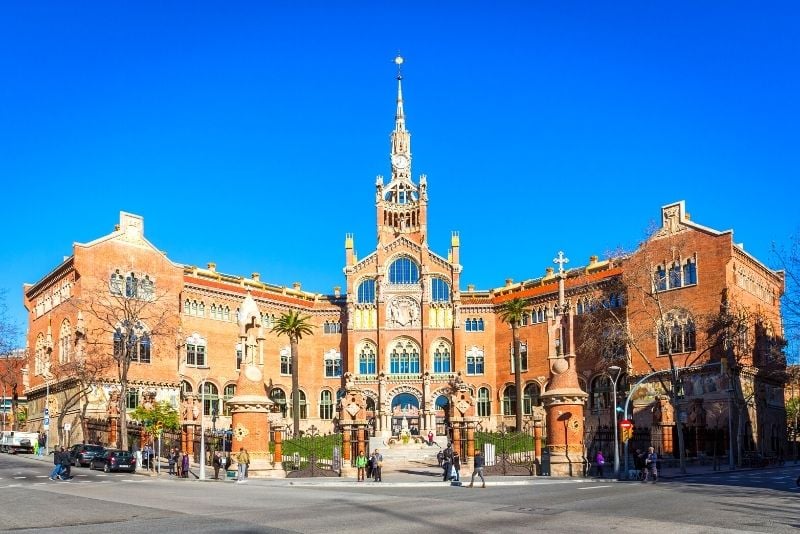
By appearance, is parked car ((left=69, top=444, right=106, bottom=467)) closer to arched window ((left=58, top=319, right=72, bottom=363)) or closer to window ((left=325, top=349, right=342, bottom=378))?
arched window ((left=58, top=319, right=72, bottom=363))

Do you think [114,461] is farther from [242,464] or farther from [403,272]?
[403,272]

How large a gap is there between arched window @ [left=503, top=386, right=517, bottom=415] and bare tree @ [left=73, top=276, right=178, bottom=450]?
32.0 meters

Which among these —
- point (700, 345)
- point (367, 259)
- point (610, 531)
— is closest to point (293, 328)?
point (367, 259)

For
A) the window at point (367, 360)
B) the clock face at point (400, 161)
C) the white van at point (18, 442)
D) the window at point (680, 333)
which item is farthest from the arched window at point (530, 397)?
the white van at point (18, 442)

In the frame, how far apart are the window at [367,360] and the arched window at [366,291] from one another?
4.60m

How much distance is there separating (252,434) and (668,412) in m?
26.8

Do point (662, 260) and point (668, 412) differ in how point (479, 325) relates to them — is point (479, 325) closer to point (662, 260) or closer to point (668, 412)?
point (662, 260)

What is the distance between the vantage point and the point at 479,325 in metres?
88.2

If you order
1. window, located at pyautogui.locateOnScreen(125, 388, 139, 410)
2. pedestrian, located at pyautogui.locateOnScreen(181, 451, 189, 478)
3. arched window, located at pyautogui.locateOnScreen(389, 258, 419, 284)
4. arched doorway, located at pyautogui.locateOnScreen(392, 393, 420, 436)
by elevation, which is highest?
arched window, located at pyautogui.locateOnScreen(389, 258, 419, 284)

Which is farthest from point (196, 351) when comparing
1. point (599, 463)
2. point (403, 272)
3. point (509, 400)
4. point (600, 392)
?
point (599, 463)

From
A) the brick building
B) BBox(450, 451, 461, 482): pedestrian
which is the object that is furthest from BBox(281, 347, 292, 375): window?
BBox(450, 451, 461, 482): pedestrian

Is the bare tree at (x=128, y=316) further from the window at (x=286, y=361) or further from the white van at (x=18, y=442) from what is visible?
the window at (x=286, y=361)

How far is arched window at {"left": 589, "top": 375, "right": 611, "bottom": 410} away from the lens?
251 ft

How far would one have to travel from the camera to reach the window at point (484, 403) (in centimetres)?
8619
